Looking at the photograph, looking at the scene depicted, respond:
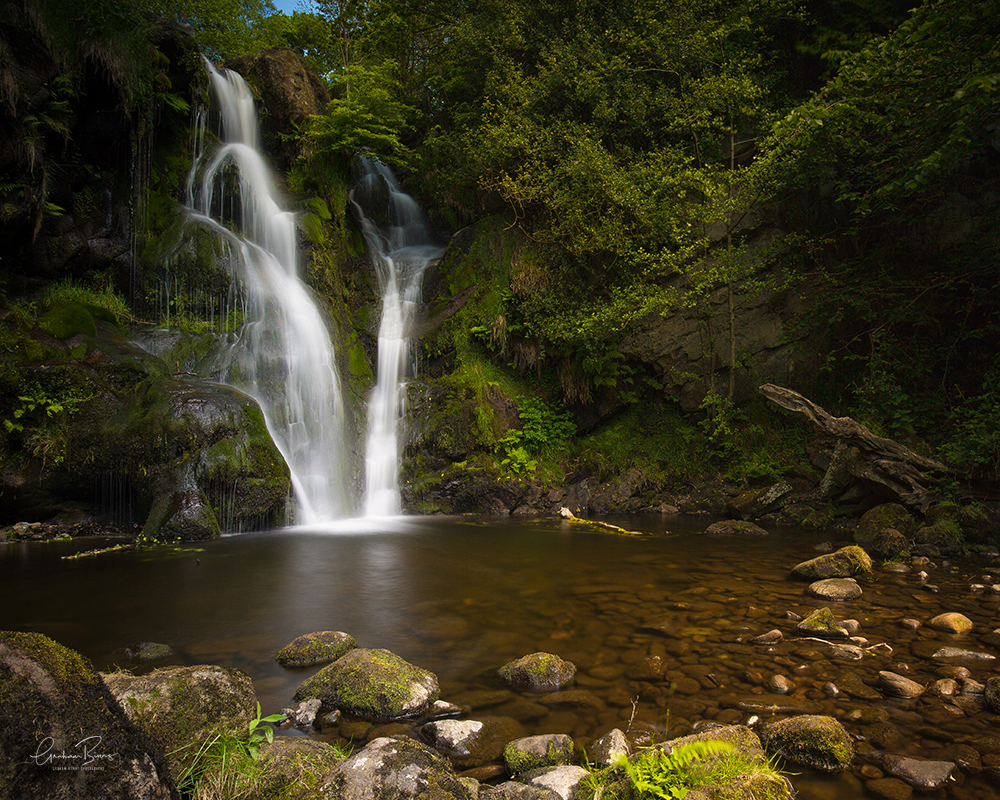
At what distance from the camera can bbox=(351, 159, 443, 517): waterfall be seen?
11781mm

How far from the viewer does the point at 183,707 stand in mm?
2355

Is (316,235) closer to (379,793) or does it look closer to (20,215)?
(20,215)

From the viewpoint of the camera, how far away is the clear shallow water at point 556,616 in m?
3.24

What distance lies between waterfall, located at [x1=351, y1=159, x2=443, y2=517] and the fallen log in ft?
24.6

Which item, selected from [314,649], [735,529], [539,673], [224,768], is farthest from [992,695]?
[735,529]

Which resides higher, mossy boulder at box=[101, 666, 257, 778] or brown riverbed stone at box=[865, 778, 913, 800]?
mossy boulder at box=[101, 666, 257, 778]

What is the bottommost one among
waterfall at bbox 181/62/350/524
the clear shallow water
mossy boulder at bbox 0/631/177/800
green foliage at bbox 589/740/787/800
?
the clear shallow water

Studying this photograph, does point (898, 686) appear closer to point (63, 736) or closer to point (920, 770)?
point (920, 770)

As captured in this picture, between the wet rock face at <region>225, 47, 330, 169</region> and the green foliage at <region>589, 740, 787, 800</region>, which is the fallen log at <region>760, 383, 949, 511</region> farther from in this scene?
the wet rock face at <region>225, 47, 330, 169</region>

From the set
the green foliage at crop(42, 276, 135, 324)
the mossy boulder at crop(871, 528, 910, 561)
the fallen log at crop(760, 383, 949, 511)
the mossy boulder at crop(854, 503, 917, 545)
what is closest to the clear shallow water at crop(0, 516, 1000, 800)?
the mossy boulder at crop(871, 528, 910, 561)

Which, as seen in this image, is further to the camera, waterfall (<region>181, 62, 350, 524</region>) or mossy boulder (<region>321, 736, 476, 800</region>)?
waterfall (<region>181, 62, 350, 524</region>)

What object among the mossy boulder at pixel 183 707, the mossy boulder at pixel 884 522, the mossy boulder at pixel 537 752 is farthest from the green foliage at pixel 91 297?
the mossy boulder at pixel 884 522

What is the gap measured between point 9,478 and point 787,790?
9742 millimetres

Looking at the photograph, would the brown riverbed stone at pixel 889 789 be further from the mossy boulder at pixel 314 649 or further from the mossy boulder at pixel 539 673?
the mossy boulder at pixel 314 649
